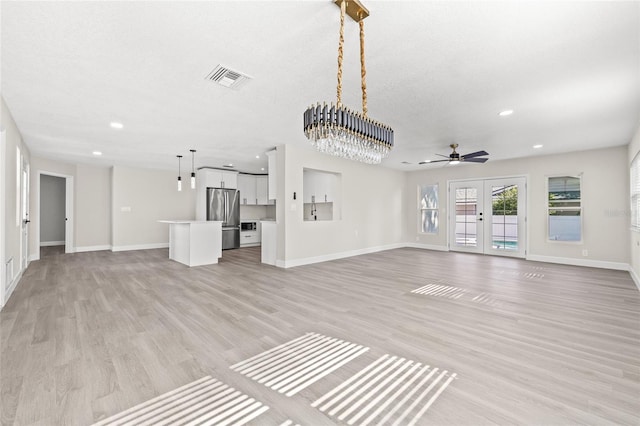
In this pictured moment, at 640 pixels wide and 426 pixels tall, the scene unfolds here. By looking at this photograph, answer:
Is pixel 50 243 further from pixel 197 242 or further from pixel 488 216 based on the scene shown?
pixel 488 216

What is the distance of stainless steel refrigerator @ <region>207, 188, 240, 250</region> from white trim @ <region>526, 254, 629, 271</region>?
26.7ft

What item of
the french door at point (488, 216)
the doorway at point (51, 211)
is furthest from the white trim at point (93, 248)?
the french door at point (488, 216)

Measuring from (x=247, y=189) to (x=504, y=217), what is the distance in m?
7.72

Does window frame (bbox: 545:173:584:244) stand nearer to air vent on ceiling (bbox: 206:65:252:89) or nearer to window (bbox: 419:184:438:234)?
window (bbox: 419:184:438:234)

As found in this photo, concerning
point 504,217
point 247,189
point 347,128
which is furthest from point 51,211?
point 504,217

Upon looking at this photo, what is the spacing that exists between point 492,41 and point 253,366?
3.14 meters

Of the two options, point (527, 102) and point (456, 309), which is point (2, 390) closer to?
point (456, 309)

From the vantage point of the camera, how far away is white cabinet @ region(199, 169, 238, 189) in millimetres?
8680

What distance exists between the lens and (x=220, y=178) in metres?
8.92

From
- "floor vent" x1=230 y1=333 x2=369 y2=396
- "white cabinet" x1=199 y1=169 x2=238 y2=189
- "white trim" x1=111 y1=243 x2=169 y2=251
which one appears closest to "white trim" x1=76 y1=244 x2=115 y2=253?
"white trim" x1=111 y1=243 x2=169 y2=251

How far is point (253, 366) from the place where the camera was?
2123 millimetres

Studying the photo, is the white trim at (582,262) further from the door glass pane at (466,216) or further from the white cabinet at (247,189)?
the white cabinet at (247,189)

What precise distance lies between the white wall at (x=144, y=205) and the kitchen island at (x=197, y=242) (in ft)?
9.63

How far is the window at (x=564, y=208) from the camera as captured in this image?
6441 millimetres
